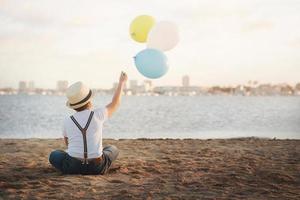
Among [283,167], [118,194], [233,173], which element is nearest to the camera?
[118,194]

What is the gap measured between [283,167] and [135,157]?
2915mm

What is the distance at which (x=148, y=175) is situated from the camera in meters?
7.17

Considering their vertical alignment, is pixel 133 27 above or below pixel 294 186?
above

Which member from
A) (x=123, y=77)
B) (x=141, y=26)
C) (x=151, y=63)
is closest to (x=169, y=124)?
(x=141, y=26)

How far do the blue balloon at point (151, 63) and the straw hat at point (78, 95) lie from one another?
54.3 inches

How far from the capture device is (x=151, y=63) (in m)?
7.46

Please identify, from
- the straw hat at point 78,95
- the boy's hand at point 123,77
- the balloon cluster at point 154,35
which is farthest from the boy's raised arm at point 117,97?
the balloon cluster at point 154,35

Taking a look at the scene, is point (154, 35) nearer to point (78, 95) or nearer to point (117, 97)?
point (117, 97)

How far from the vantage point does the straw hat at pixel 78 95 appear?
627cm

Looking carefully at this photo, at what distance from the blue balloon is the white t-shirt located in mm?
1432

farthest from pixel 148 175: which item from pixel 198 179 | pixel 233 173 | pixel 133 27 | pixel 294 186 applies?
pixel 133 27

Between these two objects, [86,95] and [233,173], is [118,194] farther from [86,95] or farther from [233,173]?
[233,173]

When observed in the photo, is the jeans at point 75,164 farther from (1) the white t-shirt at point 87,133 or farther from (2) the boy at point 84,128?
(1) the white t-shirt at point 87,133

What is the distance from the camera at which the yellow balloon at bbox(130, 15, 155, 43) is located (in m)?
8.38
